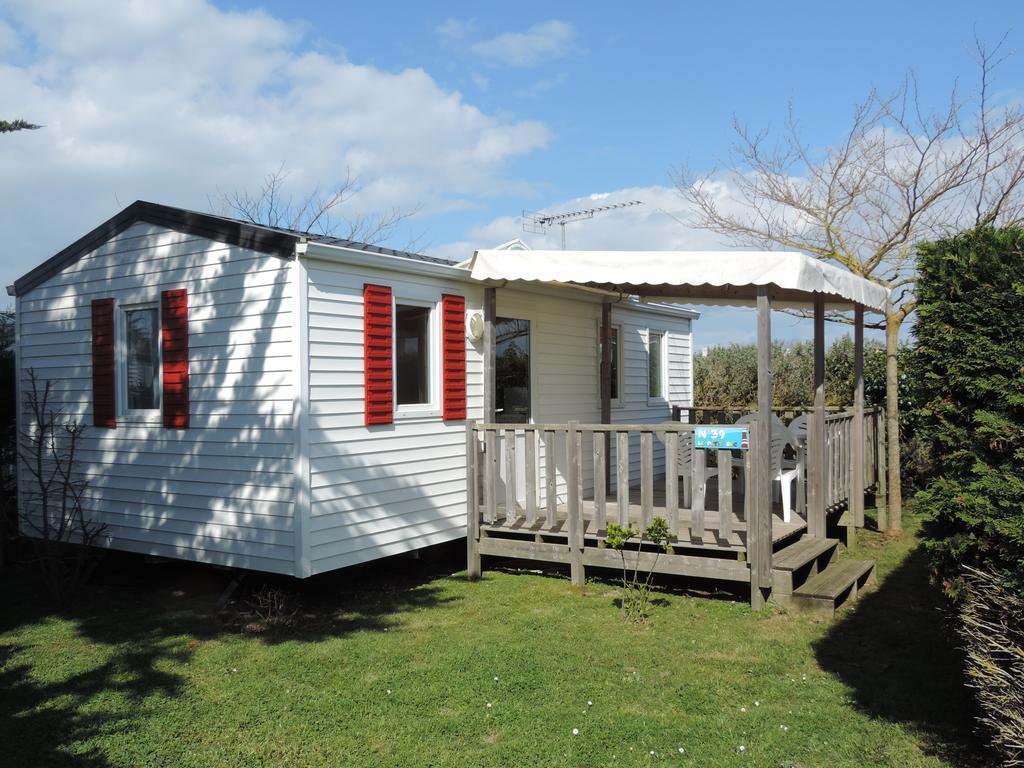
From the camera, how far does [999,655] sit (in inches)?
132

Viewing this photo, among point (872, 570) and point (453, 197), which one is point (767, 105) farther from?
point (453, 197)

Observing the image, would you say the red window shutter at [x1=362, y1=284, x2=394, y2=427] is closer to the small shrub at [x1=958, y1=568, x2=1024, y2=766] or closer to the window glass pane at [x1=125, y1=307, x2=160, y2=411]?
A: the window glass pane at [x1=125, y1=307, x2=160, y2=411]

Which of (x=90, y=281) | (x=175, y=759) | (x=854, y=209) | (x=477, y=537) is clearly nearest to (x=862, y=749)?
(x=175, y=759)

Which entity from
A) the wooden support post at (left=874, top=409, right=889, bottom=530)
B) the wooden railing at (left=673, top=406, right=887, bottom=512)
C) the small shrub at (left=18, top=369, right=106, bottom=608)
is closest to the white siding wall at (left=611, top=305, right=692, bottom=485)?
the wooden railing at (left=673, top=406, right=887, bottom=512)

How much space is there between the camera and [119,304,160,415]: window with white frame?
23.4 ft

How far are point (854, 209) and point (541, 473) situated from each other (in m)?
5.48

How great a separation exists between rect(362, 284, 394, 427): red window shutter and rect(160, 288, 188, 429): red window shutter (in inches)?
62.6

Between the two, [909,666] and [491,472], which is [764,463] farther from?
[491,472]

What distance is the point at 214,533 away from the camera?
258 inches

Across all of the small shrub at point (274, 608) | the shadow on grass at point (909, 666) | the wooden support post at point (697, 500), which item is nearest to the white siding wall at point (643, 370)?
the wooden support post at point (697, 500)

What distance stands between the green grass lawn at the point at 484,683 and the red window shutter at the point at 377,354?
1.64 metres

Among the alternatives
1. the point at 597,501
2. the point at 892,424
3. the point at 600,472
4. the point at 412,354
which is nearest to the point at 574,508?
the point at 597,501

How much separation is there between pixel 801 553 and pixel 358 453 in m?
3.74

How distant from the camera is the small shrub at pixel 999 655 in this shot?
9.61 ft
